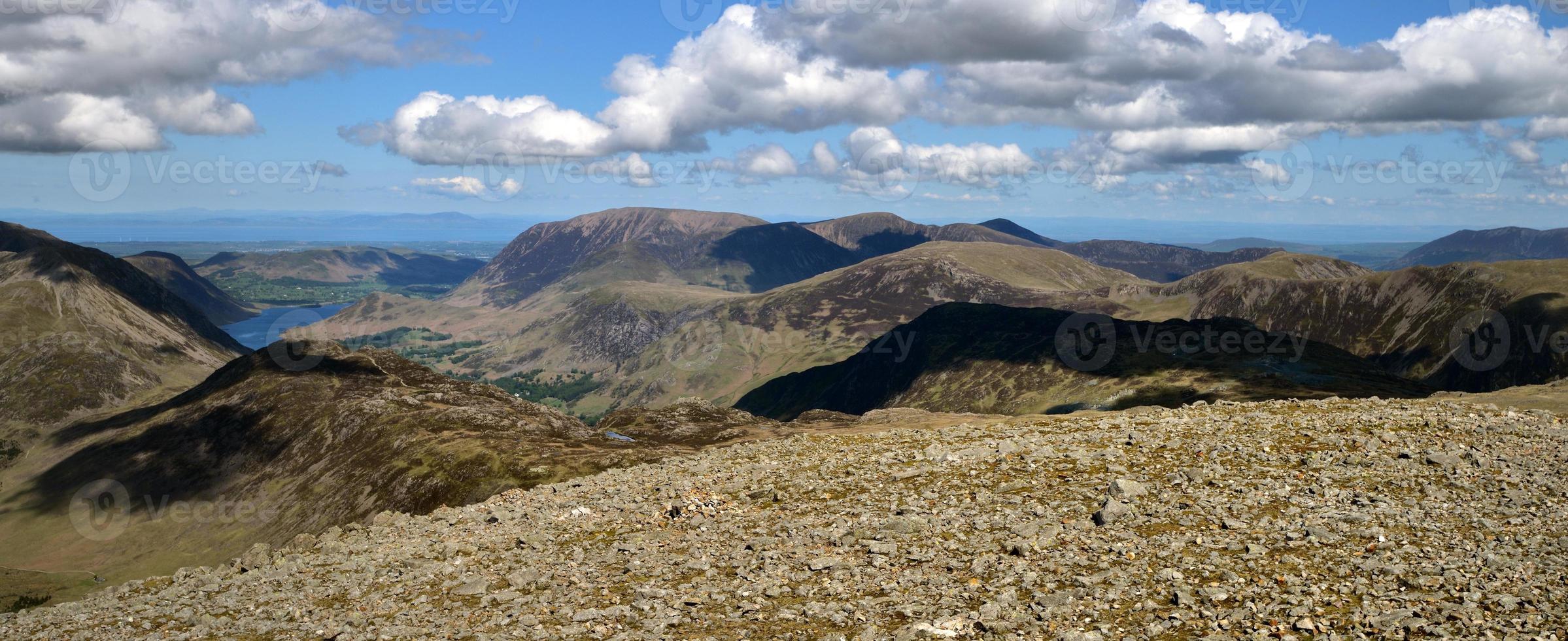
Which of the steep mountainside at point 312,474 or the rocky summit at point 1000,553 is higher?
the rocky summit at point 1000,553

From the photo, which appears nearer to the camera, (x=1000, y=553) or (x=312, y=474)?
(x=1000, y=553)

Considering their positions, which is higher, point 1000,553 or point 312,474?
point 1000,553

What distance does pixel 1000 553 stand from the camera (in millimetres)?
27344

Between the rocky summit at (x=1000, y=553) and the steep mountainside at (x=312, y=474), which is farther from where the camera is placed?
the steep mountainside at (x=312, y=474)

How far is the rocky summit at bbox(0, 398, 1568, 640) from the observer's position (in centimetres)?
2183

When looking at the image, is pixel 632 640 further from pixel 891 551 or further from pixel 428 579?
pixel 428 579

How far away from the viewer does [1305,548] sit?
25.0 metres

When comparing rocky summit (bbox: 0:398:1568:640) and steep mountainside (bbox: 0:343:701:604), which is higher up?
rocky summit (bbox: 0:398:1568:640)

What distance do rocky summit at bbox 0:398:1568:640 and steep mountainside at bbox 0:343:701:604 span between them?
51.6 metres

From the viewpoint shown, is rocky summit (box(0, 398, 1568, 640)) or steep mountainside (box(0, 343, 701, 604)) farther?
steep mountainside (box(0, 343, 701, 604))

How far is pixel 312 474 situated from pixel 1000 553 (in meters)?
169

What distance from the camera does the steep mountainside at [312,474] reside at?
11300cm

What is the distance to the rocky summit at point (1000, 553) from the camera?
71.6 feet

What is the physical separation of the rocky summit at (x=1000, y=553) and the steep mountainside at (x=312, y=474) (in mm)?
51643
